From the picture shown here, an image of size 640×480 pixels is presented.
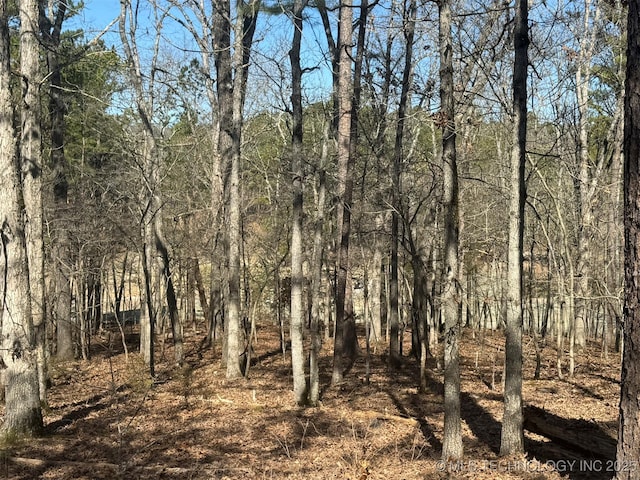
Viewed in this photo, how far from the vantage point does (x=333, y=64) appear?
1438cm

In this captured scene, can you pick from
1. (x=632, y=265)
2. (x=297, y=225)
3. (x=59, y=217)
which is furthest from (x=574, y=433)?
(x=59, y=217)

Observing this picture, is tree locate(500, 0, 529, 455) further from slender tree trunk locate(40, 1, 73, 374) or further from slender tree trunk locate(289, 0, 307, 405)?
slender tree trunk locate(40, 1, 73, 374)

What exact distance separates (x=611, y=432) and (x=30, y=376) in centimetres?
797

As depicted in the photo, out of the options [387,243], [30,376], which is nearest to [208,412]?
[30,376]

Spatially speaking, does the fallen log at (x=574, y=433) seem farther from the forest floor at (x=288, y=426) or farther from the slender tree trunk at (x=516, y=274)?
the slender tree trunk at (x=516, y=274)

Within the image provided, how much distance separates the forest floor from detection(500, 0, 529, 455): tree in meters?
0.43

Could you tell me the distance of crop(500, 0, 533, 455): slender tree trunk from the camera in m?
6.68

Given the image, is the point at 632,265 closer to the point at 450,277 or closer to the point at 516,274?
the point at 450,277

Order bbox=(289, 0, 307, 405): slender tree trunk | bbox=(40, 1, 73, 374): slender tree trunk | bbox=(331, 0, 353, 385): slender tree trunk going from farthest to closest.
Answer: bbox=(40, 1, 73, 374): slender tree trunk
bbox=(331, 0, 353, 385): slender tree trunk
bbox=(289, 0, 307, 405): slender tree trunk

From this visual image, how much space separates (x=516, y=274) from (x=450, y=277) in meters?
0.93

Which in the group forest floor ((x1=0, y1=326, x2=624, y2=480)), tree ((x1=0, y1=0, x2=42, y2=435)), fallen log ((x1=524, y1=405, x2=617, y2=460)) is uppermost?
tree ((x1=0, y1=0, x2=42, y2=435))

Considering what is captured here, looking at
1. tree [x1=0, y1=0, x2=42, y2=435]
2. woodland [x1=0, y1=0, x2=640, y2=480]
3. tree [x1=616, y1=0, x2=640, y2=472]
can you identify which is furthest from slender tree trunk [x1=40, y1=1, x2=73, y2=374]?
tree [x1=616, y1=0, x2=640, y2=472]

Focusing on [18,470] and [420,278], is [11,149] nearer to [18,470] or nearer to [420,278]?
[18,470]

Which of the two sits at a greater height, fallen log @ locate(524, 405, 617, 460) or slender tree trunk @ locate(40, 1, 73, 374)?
slender tree trunk @ locate(40, 1, 73, 374)
